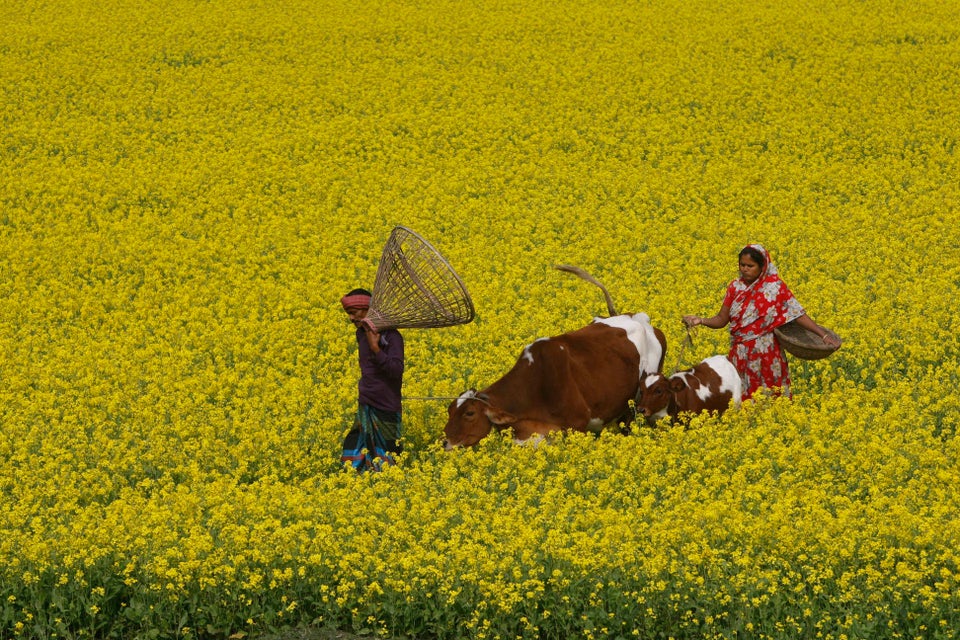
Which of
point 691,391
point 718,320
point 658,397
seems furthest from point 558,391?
point 718,320

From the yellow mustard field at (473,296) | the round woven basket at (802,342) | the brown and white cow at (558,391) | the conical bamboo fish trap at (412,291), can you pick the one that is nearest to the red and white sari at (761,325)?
the round woven basket at (802,342)

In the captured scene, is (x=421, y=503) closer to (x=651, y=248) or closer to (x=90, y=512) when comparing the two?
(x=90, y=512)

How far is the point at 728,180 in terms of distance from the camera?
17719 millimetres

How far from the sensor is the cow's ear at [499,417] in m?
9.09

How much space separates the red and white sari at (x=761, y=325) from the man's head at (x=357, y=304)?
3064mm

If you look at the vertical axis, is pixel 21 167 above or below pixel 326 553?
above

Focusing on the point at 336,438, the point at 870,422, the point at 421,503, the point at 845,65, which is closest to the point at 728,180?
the point at 845,65

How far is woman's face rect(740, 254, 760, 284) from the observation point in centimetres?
954

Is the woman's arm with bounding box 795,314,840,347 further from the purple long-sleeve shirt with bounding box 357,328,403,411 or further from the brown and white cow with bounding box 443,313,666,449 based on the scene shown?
the purple long-sleeve shirt with bounding box 357,328,403,411

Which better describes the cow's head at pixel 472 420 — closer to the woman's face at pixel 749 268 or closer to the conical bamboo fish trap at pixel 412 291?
the conical bamboo fish trap at pixel 412 291

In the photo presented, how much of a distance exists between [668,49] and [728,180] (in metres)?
7.75

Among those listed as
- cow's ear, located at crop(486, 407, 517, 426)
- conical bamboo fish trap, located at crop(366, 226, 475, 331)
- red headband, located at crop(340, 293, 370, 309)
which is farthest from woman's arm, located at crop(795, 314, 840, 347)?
red headband, located at crop(340, 293, 370, 309)

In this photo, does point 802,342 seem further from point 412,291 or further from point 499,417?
point 412,291

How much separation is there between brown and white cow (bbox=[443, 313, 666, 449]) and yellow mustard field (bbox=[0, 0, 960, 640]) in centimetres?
26
